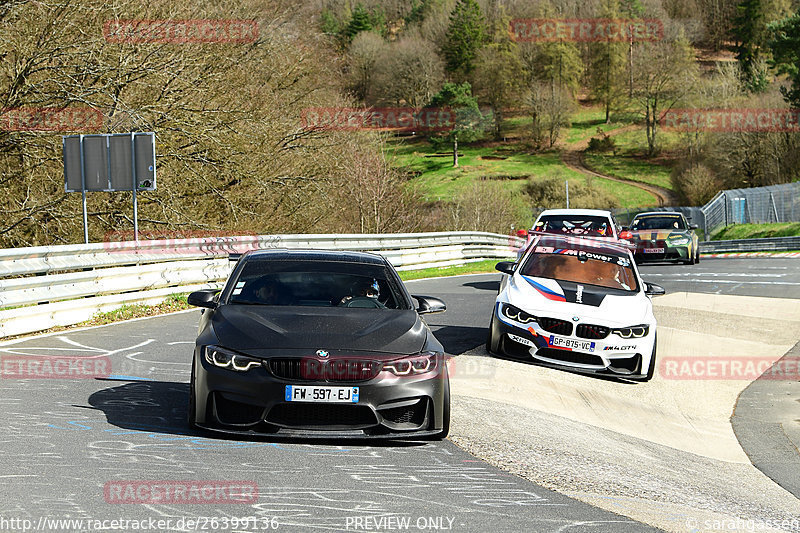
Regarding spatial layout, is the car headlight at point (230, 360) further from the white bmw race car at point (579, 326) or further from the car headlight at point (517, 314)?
the car headlight at point (517, 314)

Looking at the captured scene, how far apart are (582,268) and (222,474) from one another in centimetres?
753

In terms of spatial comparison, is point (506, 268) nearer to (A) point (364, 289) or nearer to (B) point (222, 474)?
(A) point (364, 289)

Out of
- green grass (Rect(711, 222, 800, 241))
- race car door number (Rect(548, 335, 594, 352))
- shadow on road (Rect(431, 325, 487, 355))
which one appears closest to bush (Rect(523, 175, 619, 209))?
green grass (Rect(711, 222, 800, 241))

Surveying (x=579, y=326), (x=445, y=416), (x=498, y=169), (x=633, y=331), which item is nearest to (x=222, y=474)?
(x=445, y=416)

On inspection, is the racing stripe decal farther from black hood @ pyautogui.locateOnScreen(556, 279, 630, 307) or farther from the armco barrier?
the armco barrier

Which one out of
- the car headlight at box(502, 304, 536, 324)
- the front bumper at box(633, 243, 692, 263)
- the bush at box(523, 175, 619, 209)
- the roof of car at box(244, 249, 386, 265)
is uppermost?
the roof of car at box(244, 249, 386, 265)

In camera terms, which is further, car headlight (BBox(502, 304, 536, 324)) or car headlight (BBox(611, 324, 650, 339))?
car headlight (BBox(502, 304, 536, 324))

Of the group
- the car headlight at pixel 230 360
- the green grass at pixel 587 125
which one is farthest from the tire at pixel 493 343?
the green grass at pixel 587 125

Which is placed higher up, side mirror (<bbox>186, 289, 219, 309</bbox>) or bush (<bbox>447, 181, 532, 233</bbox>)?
side mirror (<bbox>186, 289, 219, 309</bbox>)

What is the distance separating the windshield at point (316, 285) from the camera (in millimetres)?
7520

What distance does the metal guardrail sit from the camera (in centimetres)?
3988

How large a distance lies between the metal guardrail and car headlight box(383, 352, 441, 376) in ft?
119

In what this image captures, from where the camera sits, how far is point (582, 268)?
12.2 meters

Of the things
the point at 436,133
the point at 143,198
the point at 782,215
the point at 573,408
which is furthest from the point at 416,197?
the point at 436,133
